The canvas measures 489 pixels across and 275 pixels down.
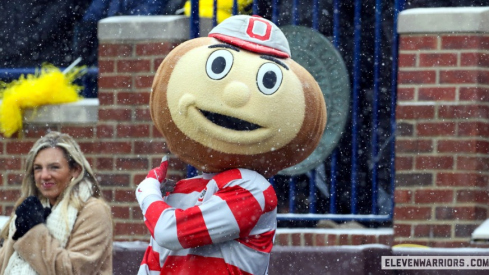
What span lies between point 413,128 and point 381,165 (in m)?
0.45

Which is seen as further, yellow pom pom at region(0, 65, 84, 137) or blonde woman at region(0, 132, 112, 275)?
yellow pom pom at region(0, 65, 84, 137)

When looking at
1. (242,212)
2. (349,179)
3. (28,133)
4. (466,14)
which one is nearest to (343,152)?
(349,179)

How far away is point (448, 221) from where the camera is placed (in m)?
6.39

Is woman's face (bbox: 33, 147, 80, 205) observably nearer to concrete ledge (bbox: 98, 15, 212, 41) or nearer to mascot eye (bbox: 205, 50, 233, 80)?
mascot eye (bbox: 205, 50, 233, 80)

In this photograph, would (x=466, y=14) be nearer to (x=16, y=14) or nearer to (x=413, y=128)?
(x=413, y=128)

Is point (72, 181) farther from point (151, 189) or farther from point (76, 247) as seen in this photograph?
point (151, 189)

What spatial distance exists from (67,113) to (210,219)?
311 centimetres

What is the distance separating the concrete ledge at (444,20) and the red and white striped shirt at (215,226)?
2396 millimetres

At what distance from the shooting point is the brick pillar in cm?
636

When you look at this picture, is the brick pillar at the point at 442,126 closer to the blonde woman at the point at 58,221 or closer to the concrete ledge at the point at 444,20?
→ the concrete ledge at the point at 444,20

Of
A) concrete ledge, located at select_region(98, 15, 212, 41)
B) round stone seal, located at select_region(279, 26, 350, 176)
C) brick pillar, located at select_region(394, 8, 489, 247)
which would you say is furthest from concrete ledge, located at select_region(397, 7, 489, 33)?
concrete ledge, located at select_region(98, 15, 212, 41)

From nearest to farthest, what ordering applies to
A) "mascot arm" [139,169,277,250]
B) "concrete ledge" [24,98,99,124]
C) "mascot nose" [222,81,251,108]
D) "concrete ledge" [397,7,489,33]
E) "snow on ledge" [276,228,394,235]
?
"mascot arm" [139,169,277,250] < "mascot nose" [222,81,251,108] < "concrete ledge" [397,7,489,33] < "snow on ledge" [276,228,394,235] < "concrete ledge" [24,98,99,124]

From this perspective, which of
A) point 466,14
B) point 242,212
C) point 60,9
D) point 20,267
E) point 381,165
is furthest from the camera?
point 60,9

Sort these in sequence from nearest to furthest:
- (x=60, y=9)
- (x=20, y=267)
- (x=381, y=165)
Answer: (x=20, y=267), (x=381, y=165), (x=60, y=9)
